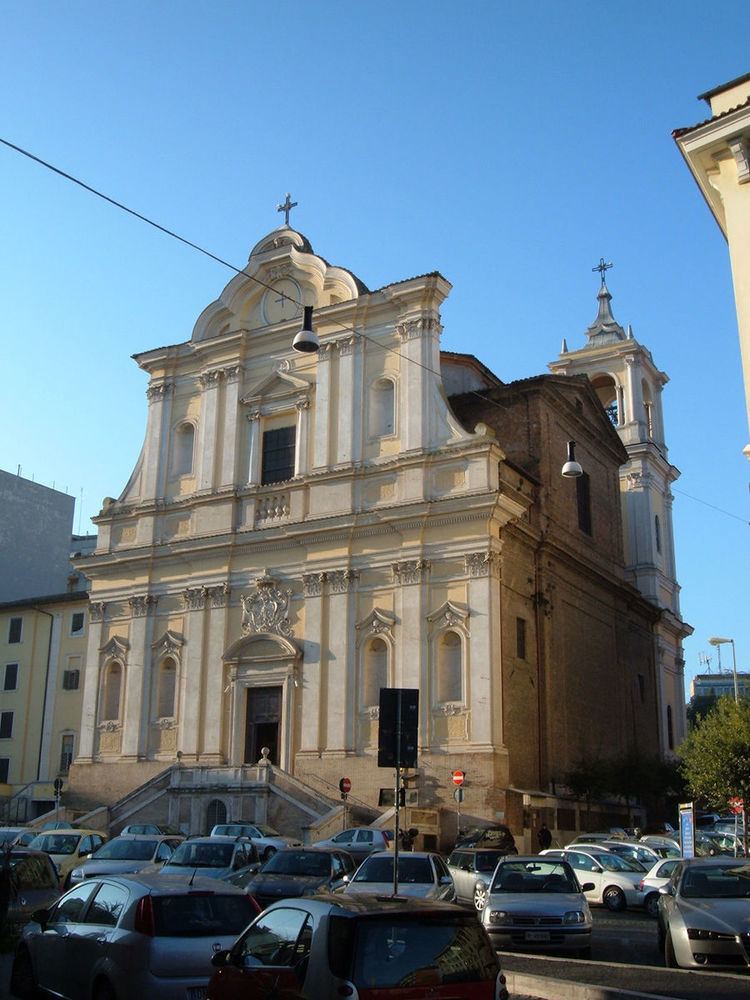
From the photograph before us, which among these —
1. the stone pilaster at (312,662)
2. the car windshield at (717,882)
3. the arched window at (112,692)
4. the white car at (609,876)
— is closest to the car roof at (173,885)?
the car windshield at (717,882)

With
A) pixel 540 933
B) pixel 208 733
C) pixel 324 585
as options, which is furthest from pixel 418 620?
pixel 540 933

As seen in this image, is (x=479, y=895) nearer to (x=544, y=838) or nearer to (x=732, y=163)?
(x=732, y=163)

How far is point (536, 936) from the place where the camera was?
15320 mm

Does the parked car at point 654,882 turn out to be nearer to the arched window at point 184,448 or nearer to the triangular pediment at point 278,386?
the triangular pediment at point 278,386

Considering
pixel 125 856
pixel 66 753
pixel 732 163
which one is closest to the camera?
pixel 732 163

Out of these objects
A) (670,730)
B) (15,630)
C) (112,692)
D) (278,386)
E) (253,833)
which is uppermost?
(278,386)

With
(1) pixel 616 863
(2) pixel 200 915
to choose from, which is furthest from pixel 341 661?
(2) pixel 200 915

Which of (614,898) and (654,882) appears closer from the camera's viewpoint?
(654,882)

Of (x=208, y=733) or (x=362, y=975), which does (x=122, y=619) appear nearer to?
(x=208, y=733)

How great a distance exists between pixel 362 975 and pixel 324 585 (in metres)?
30.9

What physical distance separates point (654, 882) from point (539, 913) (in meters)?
7.50

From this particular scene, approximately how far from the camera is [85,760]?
41.6 m

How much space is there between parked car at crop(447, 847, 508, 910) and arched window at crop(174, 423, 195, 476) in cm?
2553

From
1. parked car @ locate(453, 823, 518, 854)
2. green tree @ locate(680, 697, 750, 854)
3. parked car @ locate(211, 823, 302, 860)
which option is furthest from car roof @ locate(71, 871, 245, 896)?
green tree @ locate(680, 697, 750, 854)
